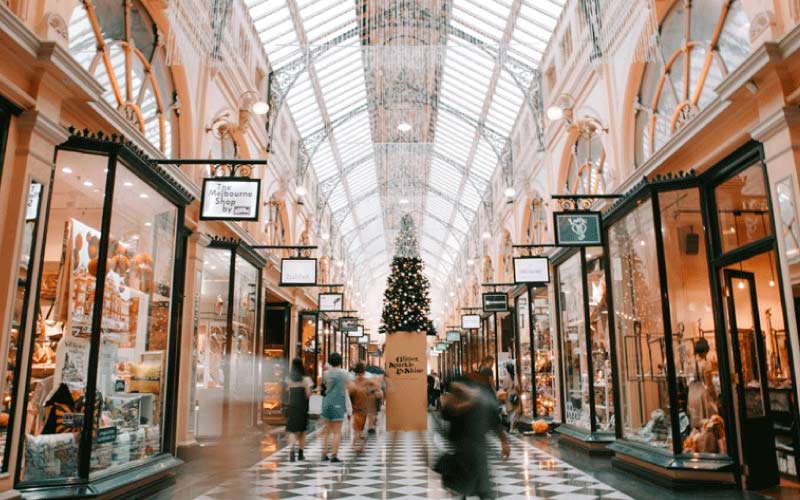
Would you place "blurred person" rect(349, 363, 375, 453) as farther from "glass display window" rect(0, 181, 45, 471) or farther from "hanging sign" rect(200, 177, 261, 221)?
"glass display window" rect(0, 181, 45, 471)

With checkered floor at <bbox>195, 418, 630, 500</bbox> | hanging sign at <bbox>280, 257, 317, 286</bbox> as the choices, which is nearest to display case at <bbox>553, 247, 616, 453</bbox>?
checkered floor at <bbox>195, 418, 630, 500</bbox>

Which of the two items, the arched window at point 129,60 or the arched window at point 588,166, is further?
the arched window at point 588,166

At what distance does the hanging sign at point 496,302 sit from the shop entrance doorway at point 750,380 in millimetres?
9444

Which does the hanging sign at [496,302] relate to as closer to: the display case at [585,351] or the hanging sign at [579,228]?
the display case at [585,351]

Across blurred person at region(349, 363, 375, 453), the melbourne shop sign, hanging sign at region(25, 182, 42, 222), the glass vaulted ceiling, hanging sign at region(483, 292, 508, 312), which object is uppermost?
the glass vaulted ceiling

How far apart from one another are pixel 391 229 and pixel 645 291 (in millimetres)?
30637

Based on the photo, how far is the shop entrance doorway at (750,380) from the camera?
607 cm

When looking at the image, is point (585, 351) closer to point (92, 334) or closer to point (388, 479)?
point (388, 479)

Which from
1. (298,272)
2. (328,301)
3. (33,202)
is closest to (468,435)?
(33,202)

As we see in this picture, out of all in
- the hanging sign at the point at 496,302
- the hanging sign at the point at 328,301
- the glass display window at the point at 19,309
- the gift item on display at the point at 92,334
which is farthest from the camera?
the hanging sign at the point at 328,301

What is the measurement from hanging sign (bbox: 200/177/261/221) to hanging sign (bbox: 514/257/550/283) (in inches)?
225

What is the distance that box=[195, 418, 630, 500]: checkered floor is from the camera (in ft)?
20.0

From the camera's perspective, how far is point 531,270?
1127cm

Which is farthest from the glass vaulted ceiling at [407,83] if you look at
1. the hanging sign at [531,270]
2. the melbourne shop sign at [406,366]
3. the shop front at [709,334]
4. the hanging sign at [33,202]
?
the hanging sign at [33,202]
